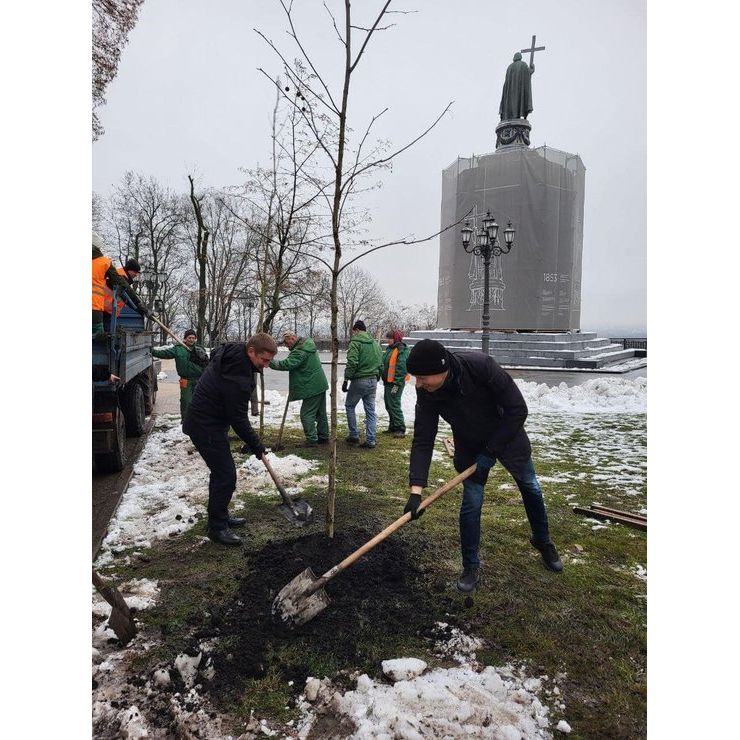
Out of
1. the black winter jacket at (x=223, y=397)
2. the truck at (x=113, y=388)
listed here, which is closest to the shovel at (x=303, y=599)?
the black winter jacket at (x=223, y=397)

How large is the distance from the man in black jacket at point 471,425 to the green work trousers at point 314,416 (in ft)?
11.6

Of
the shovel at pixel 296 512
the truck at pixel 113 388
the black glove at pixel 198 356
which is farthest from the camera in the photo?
the black glove at pixel 198 356

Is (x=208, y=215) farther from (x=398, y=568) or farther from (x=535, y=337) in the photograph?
(x=535, y=337)

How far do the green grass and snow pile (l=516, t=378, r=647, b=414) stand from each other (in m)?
4.84

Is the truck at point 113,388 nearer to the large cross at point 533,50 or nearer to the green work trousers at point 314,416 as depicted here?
the green work trousers at point 314,416

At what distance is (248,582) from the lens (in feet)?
8.98

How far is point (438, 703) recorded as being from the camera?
185 cm

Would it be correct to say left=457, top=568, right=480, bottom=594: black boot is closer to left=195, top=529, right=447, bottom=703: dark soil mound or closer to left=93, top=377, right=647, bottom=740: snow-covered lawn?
left=195, top=529, right=447, bottom=703: dark soil mound

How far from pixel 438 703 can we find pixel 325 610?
773 mm

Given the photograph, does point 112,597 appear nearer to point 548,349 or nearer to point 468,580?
point 468,580

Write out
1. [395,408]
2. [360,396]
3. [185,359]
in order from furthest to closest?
[395,408]
[360,396]
[185,359]

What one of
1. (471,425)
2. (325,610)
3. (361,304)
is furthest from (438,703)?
(361,304)

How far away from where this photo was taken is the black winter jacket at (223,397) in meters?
3.29
